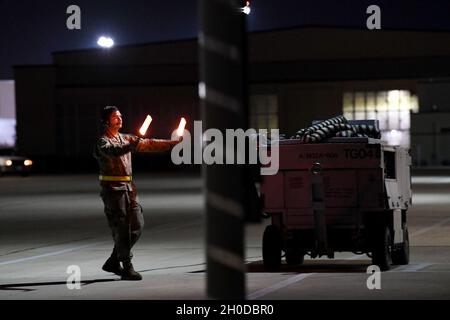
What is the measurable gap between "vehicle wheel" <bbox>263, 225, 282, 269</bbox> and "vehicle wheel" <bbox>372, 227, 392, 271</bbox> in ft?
4.00

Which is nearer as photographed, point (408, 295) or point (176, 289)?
point (408, 295)

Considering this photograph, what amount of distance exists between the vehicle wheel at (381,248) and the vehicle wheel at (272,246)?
4.00 ft

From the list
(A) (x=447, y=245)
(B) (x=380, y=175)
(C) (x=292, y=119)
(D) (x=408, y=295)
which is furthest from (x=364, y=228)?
(C) (x=292, y=119)

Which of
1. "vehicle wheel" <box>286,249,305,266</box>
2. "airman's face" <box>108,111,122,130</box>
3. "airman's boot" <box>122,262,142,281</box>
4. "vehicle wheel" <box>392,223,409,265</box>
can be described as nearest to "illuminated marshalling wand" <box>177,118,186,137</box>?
"airman's face" <box>108,111,122,130</box>

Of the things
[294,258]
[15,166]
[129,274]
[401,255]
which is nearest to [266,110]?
[15,166]

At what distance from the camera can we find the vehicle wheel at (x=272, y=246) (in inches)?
610

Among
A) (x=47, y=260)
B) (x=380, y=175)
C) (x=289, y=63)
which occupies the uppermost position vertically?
(x=289, y=63)

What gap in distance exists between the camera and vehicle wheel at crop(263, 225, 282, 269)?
50.9 ft

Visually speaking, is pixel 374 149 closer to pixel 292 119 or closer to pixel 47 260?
pixel 47 260

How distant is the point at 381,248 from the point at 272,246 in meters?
1.38

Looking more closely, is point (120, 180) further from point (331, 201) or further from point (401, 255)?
point (401, 255)

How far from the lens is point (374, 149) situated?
1520 centimetres

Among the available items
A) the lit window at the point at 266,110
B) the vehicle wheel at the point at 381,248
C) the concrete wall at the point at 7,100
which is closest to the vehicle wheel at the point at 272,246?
the vehicle wheel at the point at 381,248

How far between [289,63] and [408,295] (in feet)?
260
